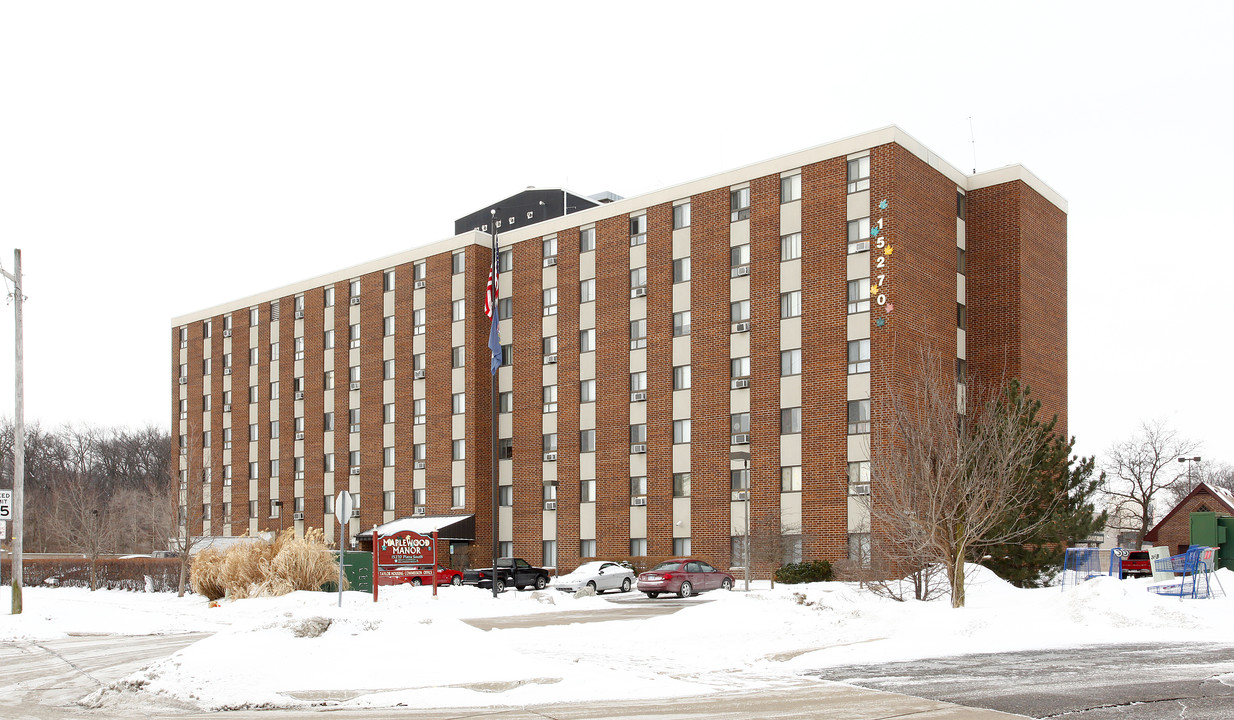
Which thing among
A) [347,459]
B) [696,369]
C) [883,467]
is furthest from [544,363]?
[883,467]

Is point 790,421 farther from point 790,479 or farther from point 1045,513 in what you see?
point 1045,513

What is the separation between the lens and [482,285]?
57000 mm

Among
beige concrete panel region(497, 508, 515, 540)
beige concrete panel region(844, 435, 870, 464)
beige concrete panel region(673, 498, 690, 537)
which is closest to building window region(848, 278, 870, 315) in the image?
beige concrete panel region(844, 435, 870, 464)

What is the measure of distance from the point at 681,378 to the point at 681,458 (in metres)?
3.62

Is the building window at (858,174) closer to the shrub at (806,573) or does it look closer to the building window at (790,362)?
the building window at (790,362)

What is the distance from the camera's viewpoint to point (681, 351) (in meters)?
47.7

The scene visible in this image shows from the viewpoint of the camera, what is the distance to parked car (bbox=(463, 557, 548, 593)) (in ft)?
143

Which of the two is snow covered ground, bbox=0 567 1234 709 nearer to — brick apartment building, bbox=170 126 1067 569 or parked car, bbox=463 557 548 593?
brick apartment building, bbox=170 126 1067 569

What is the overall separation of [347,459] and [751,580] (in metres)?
29.2

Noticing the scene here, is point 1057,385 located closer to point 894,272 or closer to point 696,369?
point 894,272

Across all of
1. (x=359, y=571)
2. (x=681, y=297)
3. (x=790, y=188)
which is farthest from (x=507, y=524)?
(x=790, y=188)

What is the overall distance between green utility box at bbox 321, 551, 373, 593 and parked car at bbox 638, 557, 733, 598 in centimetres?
919

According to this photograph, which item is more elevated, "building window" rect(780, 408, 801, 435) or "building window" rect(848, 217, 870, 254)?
"building window" rect(848, 217, 870, 254)

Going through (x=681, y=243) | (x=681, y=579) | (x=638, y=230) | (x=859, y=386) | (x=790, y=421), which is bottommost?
(x=681, y=579)
